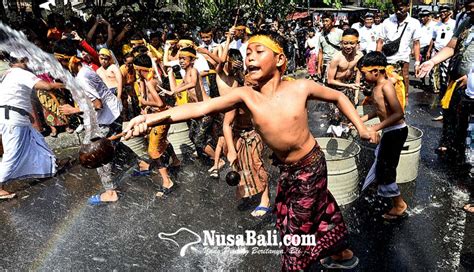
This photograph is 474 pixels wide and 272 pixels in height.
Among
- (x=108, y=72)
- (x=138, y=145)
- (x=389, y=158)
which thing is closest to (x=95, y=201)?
(x=138, y=145)

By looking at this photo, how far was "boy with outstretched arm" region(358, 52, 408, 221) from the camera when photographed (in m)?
3.92

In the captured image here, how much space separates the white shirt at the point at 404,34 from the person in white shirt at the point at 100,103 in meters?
4.83

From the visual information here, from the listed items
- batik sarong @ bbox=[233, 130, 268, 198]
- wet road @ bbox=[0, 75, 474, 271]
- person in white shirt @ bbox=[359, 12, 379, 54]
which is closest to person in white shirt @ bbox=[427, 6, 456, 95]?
person in white shirt @ bbox=[359, 12, 379, 54]

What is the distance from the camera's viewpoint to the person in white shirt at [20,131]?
5.00 metres

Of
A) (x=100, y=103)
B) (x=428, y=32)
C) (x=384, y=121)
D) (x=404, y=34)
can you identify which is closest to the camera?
(x=384, y=121)

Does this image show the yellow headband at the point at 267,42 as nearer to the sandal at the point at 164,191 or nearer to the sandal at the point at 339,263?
the sandal at the point at 339,263

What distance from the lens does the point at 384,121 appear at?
387 cm

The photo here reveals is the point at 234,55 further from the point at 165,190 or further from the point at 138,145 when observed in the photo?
the point at 138,145

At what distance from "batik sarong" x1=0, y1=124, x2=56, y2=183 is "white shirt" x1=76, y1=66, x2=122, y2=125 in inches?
41.0

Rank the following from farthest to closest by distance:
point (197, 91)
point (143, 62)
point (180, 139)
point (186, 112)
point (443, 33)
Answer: point (443, 33)
point (180, 139)
point (197, 91)
point (143, 62)
point (186, 112)

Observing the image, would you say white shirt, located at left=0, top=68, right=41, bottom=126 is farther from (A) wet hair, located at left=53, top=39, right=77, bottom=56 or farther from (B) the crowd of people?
(A) wet hair, located at left=53, top=39, right=77, bottom=56

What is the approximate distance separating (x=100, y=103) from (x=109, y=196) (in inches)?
46.7

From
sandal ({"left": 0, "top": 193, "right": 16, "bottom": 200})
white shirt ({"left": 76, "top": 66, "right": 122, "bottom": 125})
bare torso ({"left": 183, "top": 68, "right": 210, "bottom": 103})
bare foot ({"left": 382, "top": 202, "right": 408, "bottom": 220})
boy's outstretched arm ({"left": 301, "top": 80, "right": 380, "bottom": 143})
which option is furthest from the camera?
bare torso ({"left": 183, "top": 68, "right": 210, "bottom": 103})

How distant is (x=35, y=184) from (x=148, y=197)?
184 cm
